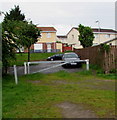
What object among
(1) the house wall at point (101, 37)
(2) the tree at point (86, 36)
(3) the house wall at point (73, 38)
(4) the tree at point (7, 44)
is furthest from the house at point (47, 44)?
(4) the tree at point (7, 44)

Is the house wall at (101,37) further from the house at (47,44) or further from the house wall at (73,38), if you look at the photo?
the house at (47,44)

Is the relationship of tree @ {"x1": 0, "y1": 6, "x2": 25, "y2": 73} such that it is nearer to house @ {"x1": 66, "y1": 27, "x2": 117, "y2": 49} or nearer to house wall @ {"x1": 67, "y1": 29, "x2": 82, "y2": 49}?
house @ {"x1": 66, "y1": 27, "x2": 117, "y2": 49}

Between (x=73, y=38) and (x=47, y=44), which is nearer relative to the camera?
(x=47, y=44)

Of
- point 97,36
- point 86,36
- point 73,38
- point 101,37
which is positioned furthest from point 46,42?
point 86,36

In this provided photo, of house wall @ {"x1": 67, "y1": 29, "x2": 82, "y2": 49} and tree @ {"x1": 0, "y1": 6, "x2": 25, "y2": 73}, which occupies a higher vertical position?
house wall @ {"x1": 67, "y1": 29, "x2": 82, "y2": 49}

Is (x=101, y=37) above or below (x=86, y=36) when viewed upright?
above

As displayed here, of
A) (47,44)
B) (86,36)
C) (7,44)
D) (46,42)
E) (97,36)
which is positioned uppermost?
(97,36)

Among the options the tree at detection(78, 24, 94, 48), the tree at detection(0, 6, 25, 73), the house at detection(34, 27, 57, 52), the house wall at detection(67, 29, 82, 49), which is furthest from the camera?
the house wall at detection(67, 29, 82, 49)

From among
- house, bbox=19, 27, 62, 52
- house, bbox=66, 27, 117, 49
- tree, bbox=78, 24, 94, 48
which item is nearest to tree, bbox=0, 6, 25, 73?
tree, bbox=78, 24, 94, 48

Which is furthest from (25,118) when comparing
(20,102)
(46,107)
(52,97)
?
(52,97)

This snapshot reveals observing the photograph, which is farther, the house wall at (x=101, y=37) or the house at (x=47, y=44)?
the house wall at (x=101, y=37)

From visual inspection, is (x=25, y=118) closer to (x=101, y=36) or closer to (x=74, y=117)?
(x=74, y=117)

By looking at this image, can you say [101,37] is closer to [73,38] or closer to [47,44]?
[73,38]

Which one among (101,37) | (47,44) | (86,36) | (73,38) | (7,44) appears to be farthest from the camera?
(73,38)
